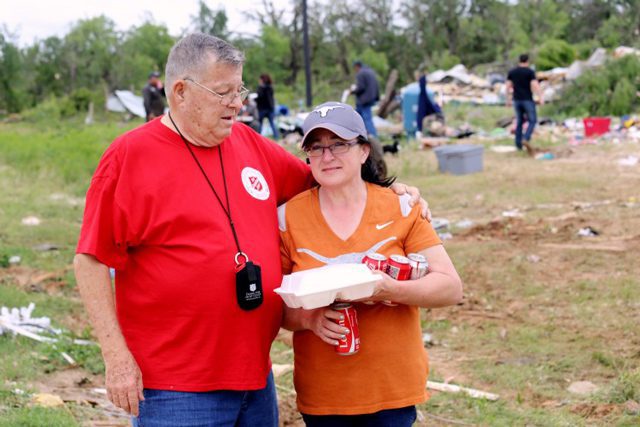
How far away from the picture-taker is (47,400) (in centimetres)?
508

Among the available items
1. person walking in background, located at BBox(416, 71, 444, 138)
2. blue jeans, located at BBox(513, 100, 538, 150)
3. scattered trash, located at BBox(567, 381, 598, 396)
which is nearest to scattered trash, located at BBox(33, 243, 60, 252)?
scattered trash, located at BBox(567, 381, 598, 396)

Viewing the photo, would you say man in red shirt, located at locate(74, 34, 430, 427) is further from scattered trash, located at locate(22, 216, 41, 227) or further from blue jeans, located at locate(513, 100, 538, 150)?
blue jeans, located at locate(513, 100, 538, 150)

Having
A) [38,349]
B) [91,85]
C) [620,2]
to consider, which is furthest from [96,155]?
[620,2]

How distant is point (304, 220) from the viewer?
9.92 feet

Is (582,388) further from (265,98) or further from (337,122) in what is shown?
(265,98)

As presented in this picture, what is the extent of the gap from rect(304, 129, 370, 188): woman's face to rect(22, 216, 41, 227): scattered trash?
32.2ft

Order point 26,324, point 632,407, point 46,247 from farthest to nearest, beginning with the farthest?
point 46,247, point 26,324, point 632,407

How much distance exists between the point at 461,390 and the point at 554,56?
1512 inches

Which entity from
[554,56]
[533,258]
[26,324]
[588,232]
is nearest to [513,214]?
[588,232]

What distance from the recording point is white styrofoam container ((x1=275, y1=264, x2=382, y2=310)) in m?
2.62

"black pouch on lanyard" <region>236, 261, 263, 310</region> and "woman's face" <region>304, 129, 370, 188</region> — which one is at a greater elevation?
"woman's face" <region>304, 129, 370, 188</region>

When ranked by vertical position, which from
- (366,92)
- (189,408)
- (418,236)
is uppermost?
(418,236)

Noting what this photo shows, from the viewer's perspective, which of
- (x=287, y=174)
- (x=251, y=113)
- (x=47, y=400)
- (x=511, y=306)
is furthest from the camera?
(x=251, y=113)

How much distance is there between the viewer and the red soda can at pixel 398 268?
277 centimetres
